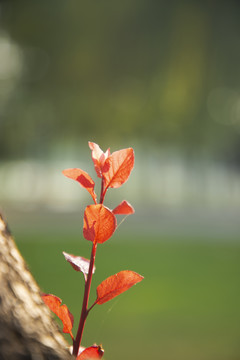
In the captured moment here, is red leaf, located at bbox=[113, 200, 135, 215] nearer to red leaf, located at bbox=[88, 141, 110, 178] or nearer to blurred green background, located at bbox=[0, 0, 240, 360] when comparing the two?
red leaf, located at bbox=[88, 141, 110, 178]

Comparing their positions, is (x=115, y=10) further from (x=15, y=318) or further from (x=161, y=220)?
(x=15, y=318)

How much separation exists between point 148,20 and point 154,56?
44.6 inches

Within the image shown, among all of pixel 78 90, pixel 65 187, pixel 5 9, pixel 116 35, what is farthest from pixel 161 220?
pixel 65 187

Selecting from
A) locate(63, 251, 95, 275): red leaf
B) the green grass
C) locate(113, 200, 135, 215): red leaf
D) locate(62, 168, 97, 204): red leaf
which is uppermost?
locate(62, 168, 97, 204): red leaf

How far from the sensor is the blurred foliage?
1395cm

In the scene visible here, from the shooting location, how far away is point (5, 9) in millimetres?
14266

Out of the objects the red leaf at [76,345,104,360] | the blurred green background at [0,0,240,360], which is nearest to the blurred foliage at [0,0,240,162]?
the blurred green background at [0,0,240,360]

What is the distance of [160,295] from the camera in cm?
802

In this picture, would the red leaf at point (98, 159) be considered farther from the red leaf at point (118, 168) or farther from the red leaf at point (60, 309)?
the red leaf at point (60, 309)

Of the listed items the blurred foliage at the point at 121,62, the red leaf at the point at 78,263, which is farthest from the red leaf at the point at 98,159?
the blurred foliage at the point at 121,62

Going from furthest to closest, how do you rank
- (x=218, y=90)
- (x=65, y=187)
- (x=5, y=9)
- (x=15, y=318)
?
(x=65, y=187) → (x=218, y=90) → (x=5, y=9) → (x=15, y=318)

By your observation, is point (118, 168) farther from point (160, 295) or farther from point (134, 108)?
point (134, 108)

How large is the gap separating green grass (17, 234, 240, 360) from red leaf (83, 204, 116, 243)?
2497mm

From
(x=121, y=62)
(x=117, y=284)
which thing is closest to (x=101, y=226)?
(x=117, y=284)
